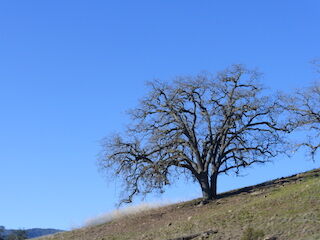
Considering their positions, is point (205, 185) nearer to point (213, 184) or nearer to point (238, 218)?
point (213, 184)

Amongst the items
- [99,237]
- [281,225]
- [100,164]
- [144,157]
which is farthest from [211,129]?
[281,225]

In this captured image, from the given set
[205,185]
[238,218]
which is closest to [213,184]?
[205,185]

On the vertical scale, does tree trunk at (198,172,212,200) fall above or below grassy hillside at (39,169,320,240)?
above

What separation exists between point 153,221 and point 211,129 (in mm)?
7070

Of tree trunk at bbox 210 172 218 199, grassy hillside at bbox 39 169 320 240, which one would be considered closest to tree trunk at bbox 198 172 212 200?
tree trunk at bbox 210 172 218 199

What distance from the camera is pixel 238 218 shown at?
22.0m

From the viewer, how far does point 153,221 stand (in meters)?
27.5

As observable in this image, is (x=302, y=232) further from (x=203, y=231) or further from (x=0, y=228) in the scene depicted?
(x=0, y=228)

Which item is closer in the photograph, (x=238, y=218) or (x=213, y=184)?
(x=238, y=218)

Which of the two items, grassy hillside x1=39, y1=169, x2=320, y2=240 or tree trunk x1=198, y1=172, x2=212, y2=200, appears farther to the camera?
tree trunk x1=198, y1=172, x2=212, y2=200

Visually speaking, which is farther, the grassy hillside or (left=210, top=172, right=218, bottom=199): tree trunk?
(left=210, top=172, right=218, bottom=199): tree trunk

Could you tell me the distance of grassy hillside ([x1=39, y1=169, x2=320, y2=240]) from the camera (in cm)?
1878

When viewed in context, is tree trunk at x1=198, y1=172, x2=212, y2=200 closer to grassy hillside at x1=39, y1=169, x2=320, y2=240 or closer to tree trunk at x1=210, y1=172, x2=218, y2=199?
tree trunk at x1=210, y1=172, x2=218, y2=199

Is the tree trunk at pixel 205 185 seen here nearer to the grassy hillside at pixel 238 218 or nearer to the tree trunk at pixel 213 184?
the tree trunk at pixel 213 184
